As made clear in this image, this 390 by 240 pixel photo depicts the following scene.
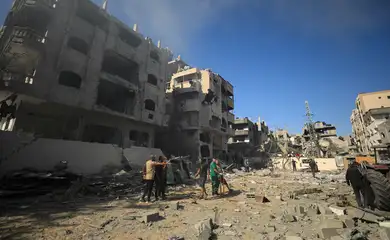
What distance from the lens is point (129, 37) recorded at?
23156 millimetres

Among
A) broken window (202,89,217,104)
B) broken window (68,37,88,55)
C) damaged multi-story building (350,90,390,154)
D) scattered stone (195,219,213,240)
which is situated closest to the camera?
scattered stone (195,219,213,240)

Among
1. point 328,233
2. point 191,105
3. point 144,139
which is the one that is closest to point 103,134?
point 144,139

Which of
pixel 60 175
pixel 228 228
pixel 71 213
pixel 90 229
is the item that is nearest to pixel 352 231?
pixel 228 228

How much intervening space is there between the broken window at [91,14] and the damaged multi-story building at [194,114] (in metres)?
13.1

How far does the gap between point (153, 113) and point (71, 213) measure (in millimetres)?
17401

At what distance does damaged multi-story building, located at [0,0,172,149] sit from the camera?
14.9m

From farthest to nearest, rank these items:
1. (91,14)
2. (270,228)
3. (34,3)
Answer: (91,14)
(34,3)
(270,228)

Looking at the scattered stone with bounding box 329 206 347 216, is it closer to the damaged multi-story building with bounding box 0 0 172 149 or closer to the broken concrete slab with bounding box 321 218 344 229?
the broken concrete slab with bounding box 321 218 344 229

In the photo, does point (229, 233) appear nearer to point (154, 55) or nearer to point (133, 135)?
point (133, 135)

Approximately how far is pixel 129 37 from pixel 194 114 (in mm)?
12796

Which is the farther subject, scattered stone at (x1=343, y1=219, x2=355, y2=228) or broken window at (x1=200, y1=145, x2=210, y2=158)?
broken window at (x1=200, y1=145, x2=210, y2=158)

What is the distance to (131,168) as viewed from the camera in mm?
16750

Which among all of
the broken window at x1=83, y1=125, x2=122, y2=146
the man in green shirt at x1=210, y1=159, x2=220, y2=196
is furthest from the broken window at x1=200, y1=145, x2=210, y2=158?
the man in green shirt at x1=210, y1=159, x2=220, y2=196

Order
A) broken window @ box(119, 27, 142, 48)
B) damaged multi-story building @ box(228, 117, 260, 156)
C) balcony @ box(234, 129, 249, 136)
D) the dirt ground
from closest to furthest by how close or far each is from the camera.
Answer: the dirt ground, broken window @ box(119, 27, 142, 48), damaged multi-story building @ box(228, 117, 260, 156), balcony @ box(234, 129, 249, 136)
